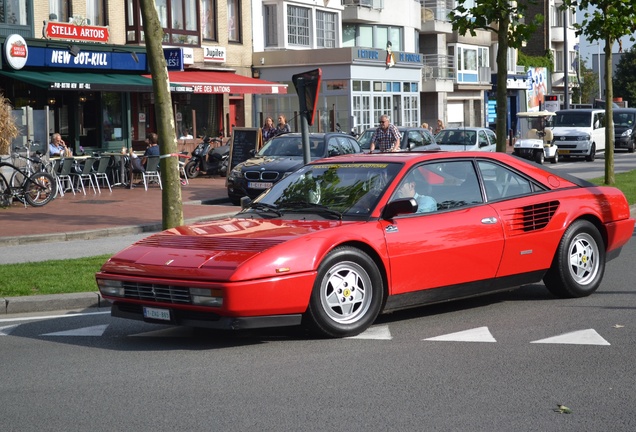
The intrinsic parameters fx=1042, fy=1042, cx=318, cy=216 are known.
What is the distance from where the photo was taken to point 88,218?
64.1 ft

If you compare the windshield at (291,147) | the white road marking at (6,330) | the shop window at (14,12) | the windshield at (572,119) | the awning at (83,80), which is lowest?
the white road marking at (6,330)

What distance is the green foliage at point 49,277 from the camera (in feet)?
33.8

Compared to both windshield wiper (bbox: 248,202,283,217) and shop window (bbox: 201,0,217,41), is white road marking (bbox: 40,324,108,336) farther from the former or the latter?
shop window (bbox: 201,0,217,41)

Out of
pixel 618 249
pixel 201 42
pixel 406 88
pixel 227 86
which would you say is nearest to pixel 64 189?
pixel 227 86

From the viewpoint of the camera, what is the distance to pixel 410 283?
827cm

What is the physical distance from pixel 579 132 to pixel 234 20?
14.5 meters

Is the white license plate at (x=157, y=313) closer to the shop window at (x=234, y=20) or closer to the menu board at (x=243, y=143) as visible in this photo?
the menu board at (x=243, y=143)

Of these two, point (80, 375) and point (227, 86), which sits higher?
point (227, 86)

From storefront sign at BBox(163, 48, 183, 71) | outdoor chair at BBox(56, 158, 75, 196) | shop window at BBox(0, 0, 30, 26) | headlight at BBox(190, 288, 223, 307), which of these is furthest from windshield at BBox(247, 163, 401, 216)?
storefront sign at BBox(163, 48, 183, 71)

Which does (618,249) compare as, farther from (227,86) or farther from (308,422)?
(227,86)

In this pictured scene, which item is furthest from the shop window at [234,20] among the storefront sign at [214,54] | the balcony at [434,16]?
the balcony at [434,16]

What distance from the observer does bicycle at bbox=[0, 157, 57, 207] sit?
21594mm

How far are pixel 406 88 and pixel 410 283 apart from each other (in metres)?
44.3

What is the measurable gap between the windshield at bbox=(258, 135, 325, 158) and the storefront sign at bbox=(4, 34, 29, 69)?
858 cm
